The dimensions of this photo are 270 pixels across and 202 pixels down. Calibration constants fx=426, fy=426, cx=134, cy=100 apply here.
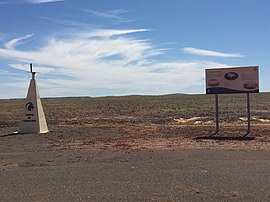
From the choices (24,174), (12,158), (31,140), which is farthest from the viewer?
(31,140)

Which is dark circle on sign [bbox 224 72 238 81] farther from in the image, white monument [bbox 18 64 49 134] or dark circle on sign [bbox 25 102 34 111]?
dark circle on sign [bbox 25 102 34 111]

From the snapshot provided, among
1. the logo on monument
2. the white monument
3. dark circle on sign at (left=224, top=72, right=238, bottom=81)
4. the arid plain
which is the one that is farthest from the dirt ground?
the logo on monument

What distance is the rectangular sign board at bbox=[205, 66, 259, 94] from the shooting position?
18.9m

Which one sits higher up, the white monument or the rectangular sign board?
the rectangular sign board

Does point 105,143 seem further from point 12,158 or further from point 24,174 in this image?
point 24,174

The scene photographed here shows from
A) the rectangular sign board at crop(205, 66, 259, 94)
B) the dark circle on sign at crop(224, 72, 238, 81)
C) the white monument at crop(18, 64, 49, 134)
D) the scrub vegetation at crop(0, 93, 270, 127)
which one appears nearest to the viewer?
the rectangular sign board at crop(205, 66, 259, 94)

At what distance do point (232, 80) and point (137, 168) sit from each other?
10380 millimetres

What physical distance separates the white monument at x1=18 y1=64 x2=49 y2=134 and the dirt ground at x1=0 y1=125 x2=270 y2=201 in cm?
232

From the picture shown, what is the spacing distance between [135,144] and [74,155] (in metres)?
3.10

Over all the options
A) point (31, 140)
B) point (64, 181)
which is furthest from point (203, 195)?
point (31, 140)

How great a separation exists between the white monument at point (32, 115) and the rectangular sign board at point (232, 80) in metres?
8.18

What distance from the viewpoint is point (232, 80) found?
19406 mm

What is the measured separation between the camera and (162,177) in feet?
29.9

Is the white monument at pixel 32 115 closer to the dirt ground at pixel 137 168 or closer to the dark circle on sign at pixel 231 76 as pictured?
the dirt ground at pixel 137 168
